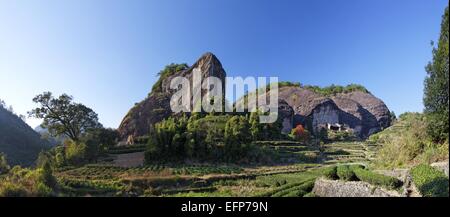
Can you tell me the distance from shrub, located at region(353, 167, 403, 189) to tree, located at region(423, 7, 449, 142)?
1382 mm

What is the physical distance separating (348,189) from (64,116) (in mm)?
25654

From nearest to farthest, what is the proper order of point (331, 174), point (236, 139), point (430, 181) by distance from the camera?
point (430, 181) < point (331, 174) < point (236, 139)

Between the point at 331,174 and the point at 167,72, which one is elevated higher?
the point at 167,72

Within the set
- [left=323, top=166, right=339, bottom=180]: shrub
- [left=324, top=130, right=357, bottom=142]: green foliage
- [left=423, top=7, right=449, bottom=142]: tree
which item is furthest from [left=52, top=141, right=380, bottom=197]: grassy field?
[left=324, top=130, right=357, bottom=142]: green foliage

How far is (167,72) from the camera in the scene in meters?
55.6

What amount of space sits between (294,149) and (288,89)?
3168 centimetres

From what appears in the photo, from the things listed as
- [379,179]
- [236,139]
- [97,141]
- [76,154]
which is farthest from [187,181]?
[97,141]

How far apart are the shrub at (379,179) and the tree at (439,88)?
1382mm

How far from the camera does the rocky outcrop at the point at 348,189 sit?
8.81m

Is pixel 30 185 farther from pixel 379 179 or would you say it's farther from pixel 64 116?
pixel 64 116

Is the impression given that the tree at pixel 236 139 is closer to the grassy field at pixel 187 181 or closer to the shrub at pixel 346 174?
the grassy field at pixel 187 181
